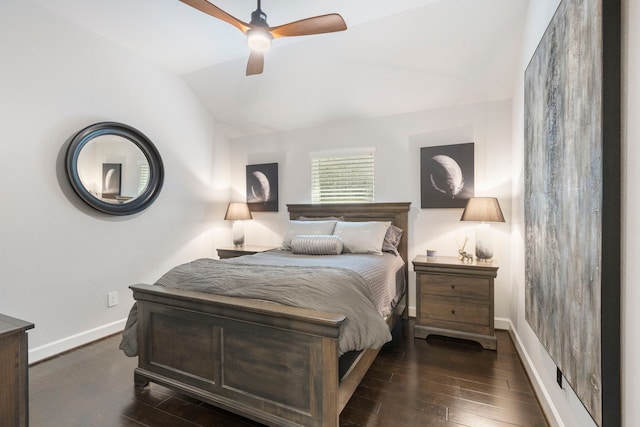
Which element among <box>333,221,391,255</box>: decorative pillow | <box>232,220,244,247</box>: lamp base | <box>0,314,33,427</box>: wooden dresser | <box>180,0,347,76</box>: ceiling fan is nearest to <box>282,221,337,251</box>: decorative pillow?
<box>333,221,391,255</box>: decorative pillow

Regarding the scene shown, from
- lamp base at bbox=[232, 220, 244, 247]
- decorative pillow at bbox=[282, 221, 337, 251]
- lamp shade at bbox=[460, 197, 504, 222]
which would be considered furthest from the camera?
lamp base at bbox=[232, 220, 244, 247]

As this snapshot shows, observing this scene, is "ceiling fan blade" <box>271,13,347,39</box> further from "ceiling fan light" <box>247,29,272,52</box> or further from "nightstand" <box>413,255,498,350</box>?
"nightstand" <box>413,255,498,350</box>

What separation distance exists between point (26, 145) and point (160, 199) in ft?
4.19

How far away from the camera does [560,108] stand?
1.43 meters

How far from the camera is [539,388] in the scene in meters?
1.93

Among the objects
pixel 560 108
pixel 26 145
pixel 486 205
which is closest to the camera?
pixel 560 108

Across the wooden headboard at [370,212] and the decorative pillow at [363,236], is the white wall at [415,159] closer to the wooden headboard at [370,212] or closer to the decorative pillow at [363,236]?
the wooden headboard at [370,212]

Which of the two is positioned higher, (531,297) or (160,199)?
(160,199)

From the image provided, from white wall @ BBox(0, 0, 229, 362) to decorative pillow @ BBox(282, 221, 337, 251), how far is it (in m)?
1.46

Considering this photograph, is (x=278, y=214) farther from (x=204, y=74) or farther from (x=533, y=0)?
(x=533, y=0)

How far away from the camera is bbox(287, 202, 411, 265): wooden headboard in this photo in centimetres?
345

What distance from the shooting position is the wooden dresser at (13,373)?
3.89 ft

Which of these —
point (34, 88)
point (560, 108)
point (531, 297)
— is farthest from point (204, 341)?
point (34, 88)

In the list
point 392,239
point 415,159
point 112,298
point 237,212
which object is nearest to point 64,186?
point 112,298
